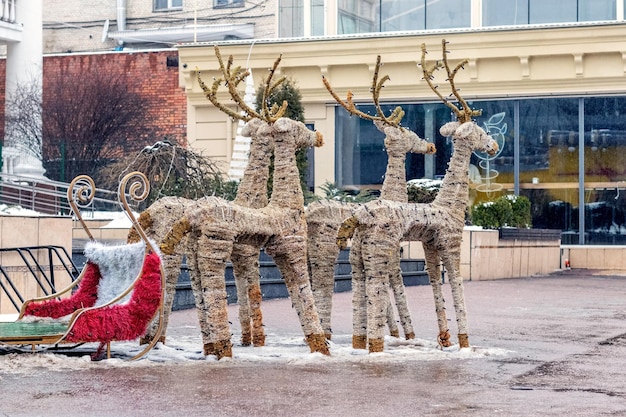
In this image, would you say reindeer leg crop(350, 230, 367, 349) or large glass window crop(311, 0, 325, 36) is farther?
large glass window crop(311, 0, 325, 36)

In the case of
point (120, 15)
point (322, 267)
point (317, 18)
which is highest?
point (120, 15)

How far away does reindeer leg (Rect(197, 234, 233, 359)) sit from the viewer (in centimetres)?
1068

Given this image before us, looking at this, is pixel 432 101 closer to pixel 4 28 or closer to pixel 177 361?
pixel 4 28

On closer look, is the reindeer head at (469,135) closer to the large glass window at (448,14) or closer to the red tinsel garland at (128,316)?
the red tinsel garland at (128,316)

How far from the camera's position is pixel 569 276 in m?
24.0

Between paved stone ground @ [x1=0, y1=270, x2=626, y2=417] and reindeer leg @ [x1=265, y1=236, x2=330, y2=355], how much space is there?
520 millimetres

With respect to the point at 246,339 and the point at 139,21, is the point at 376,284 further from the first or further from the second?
the point at 139,21

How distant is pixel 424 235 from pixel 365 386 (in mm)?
2632

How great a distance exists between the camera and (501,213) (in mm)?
23641

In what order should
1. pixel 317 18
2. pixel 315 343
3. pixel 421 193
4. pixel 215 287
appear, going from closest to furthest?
pixel 215 287
pixel 315 343
pixel 421 193
pixel 317 18

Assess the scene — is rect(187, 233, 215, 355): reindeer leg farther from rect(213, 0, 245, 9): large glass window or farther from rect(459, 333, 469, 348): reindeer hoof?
rect(213, 0, 245, 9): large glass window

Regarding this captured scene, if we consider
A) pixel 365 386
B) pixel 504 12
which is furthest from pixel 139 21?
pixel 365 386

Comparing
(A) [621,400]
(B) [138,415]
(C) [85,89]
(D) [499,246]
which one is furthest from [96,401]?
(C) [85,89]

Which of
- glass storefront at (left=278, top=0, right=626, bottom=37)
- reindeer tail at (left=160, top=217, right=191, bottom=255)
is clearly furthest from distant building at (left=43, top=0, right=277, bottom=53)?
reindeer tail at (left=160, top=217, right=191, bottom=255)
